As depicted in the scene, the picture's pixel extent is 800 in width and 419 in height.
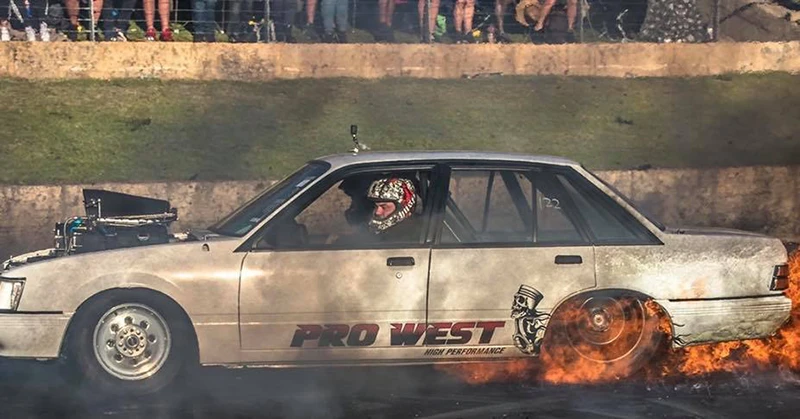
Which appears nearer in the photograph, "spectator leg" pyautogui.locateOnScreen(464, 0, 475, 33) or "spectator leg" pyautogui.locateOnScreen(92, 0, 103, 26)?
"spectator leg" pyautogui.locateOnScreen(92, 0, 103, 26)

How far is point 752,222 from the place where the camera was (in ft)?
48.1

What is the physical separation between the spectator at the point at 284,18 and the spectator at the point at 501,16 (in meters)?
2.40

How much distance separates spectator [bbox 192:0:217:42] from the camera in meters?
17.0

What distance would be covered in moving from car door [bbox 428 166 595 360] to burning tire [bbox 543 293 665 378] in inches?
8.5

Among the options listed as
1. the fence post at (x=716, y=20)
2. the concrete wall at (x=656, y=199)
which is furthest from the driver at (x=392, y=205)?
the fence post at (x=716, y=20)

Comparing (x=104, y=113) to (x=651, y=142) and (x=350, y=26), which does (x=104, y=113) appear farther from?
(x=651, y=142)

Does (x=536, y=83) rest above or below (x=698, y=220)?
above

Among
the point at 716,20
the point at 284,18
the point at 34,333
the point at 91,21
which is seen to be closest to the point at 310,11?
the point at 284,18

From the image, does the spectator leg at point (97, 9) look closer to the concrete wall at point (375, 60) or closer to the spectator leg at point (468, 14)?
the concrete wall at point (375, 60)

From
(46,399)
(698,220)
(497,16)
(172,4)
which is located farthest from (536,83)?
(46,399)

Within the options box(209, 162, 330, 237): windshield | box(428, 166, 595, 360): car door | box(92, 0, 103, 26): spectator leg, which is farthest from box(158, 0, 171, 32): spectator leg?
box(428, 166, 595, 360): car door

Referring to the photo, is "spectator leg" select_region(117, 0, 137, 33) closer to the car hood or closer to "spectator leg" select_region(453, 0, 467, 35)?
"spectator leg" select_region(453, 0, 467, 35)

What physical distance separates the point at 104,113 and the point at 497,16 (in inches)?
244

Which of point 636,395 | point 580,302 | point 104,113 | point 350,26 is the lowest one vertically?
point 636,395
